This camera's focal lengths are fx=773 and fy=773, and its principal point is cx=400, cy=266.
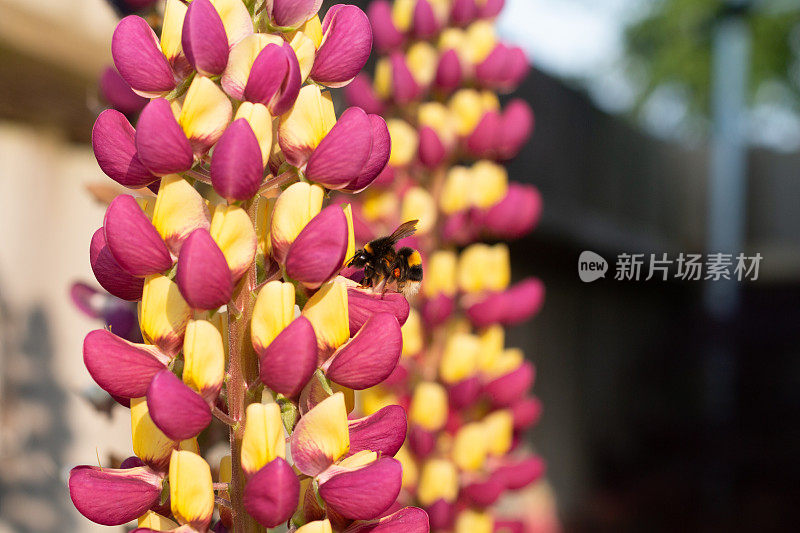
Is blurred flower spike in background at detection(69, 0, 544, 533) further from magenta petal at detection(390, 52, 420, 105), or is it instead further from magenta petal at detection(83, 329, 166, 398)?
magenta petal at detection(390, 52, 420, 105)

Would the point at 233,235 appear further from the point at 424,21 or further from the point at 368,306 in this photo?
the point at 424,21

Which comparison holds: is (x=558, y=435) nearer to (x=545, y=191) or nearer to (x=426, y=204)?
(x=545, y=191)

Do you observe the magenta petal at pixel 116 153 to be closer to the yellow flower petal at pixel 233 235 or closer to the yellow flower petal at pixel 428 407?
the yellow flower petal at pixel 233 235

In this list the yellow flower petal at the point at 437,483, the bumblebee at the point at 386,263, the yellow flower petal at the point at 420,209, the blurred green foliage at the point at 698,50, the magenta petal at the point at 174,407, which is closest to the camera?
the magenta petal at the point at 174,407

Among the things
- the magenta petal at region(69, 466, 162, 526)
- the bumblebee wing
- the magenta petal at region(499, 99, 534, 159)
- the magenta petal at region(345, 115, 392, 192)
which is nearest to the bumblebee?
the bumblebee wing

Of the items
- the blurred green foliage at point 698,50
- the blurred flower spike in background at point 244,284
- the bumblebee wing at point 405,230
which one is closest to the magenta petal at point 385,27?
the bumblebee wing at point 405,230
